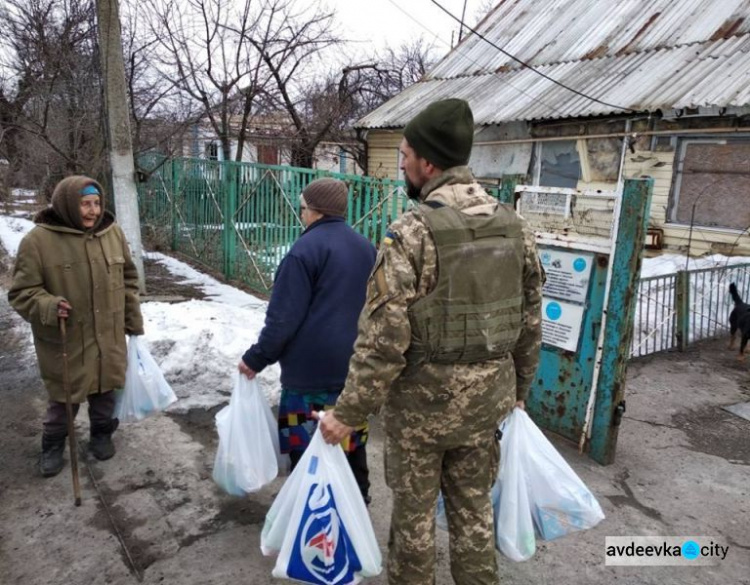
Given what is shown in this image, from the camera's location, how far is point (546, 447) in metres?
2.14

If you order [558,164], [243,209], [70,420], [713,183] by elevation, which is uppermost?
[558,164]

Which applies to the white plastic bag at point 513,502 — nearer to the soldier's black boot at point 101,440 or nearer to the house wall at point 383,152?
the soldier's black boot at point 101,440

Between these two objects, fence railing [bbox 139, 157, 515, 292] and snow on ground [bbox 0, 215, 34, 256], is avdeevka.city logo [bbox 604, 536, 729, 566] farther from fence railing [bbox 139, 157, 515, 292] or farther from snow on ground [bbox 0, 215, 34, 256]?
snow on ground [bbox 0, 215, 34, 256]

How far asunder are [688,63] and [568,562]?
27.6ft

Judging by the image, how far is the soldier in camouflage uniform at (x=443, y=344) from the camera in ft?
5.48

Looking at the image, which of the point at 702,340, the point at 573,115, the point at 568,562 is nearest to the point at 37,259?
the point at 568,562

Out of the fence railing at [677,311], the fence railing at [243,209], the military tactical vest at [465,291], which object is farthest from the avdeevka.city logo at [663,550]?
the fence railing at [677,311]

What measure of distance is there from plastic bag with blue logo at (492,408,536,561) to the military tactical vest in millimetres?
487

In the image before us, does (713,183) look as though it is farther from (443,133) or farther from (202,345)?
(443,133)

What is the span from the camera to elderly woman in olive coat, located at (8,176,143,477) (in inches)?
110

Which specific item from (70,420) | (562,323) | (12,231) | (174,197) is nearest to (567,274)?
(562,323)

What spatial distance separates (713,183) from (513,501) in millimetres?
7945

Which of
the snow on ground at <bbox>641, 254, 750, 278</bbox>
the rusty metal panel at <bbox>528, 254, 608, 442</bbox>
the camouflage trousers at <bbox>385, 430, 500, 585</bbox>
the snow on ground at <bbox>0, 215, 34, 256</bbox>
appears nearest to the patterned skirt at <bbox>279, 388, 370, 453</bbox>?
the camouflage trousers at <bbox>385, 430, 500, 585</bbox>

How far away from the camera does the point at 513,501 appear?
2.07 meters
